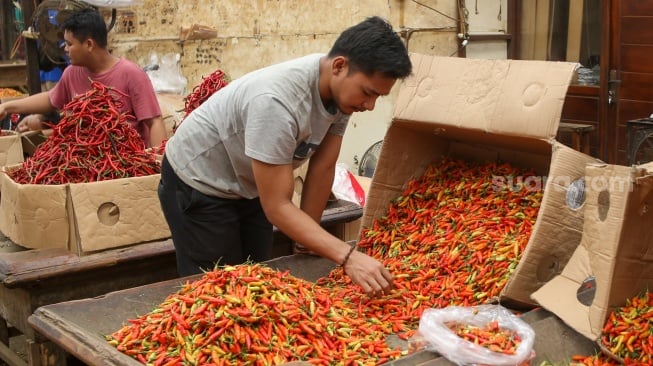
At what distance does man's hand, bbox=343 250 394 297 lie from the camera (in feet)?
9.18

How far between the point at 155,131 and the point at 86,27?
77cm

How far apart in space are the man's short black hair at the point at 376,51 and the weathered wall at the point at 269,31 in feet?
14.8

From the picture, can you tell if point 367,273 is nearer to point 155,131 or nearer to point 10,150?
point 155,131

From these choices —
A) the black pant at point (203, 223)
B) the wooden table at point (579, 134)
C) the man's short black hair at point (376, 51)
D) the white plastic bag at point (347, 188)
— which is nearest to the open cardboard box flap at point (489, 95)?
the man's short black hair at point (376, 51)

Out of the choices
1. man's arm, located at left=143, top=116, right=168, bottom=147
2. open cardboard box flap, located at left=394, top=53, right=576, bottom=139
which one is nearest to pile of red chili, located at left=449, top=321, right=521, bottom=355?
open cardboard box flap, located at left=394, top=53, right=576, bottom=139

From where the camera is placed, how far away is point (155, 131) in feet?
16.0

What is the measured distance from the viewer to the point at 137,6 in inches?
266

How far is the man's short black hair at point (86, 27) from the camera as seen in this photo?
484cm

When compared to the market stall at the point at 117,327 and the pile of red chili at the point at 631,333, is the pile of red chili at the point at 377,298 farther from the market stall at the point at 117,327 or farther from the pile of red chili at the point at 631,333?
the pile of red chili at the point at 631,333

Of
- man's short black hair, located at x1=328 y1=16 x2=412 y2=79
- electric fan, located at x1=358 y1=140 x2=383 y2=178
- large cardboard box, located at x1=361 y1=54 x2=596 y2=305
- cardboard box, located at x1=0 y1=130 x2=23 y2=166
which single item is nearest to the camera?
man's short black hair, located at x1=328 y1=16 x2=412 y2=79

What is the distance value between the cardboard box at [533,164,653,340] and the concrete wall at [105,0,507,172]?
16.0 ft

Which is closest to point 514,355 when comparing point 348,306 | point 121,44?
point 348,306

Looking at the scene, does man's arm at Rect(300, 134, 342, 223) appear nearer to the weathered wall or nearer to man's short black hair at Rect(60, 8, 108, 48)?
man's short black hair at Rect(60, 8, 108, 48)

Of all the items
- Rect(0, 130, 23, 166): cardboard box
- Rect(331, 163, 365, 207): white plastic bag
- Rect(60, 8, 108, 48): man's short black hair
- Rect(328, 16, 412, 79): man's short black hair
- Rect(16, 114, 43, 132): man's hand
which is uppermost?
Rect(60, 8, 108, 48): man's short black hair
